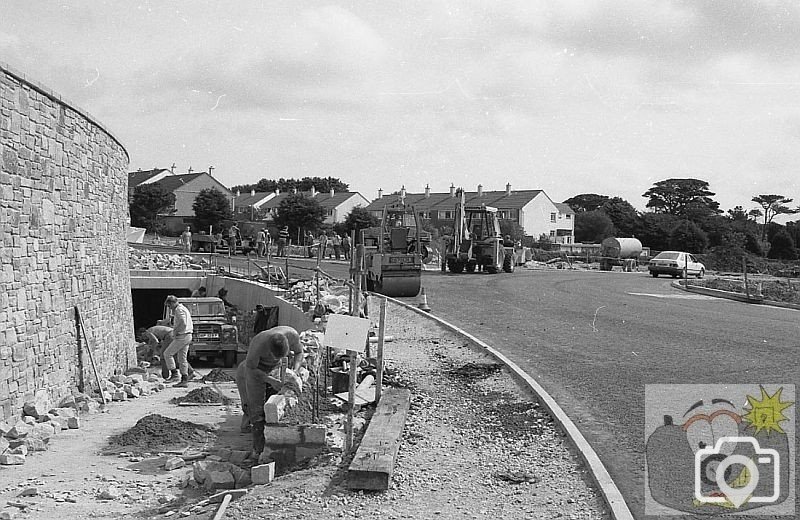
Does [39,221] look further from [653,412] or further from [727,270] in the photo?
[727,270]

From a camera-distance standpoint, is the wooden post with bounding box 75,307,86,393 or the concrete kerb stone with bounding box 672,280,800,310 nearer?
the wooden post with bounding box 75,307,86,393

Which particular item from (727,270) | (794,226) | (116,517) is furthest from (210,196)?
(116,517)

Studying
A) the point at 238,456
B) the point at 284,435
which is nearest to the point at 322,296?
the point at 238,456

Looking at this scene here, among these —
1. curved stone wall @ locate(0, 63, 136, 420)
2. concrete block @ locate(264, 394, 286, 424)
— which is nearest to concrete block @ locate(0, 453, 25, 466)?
curved stone wall @ locate(0, 63, 136, 420)

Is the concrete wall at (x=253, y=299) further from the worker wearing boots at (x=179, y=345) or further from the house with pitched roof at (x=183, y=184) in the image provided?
the house with pitched roof at (x=183, y=184)

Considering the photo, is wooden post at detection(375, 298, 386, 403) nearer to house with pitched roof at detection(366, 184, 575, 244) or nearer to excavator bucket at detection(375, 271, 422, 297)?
excavator bucket at detection(375, 271, 422, 297)

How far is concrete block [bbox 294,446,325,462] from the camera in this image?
8758 mm

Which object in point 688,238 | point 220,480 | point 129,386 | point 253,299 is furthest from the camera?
point 688,238

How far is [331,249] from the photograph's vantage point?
45.4 m

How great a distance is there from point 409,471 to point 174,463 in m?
3.84

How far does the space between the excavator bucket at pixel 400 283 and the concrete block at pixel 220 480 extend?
1440 cm

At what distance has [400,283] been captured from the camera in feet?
75.5

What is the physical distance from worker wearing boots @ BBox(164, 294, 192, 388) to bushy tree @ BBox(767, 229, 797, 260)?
179 ft

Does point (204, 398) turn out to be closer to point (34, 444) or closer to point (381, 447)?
point (34, 444)
